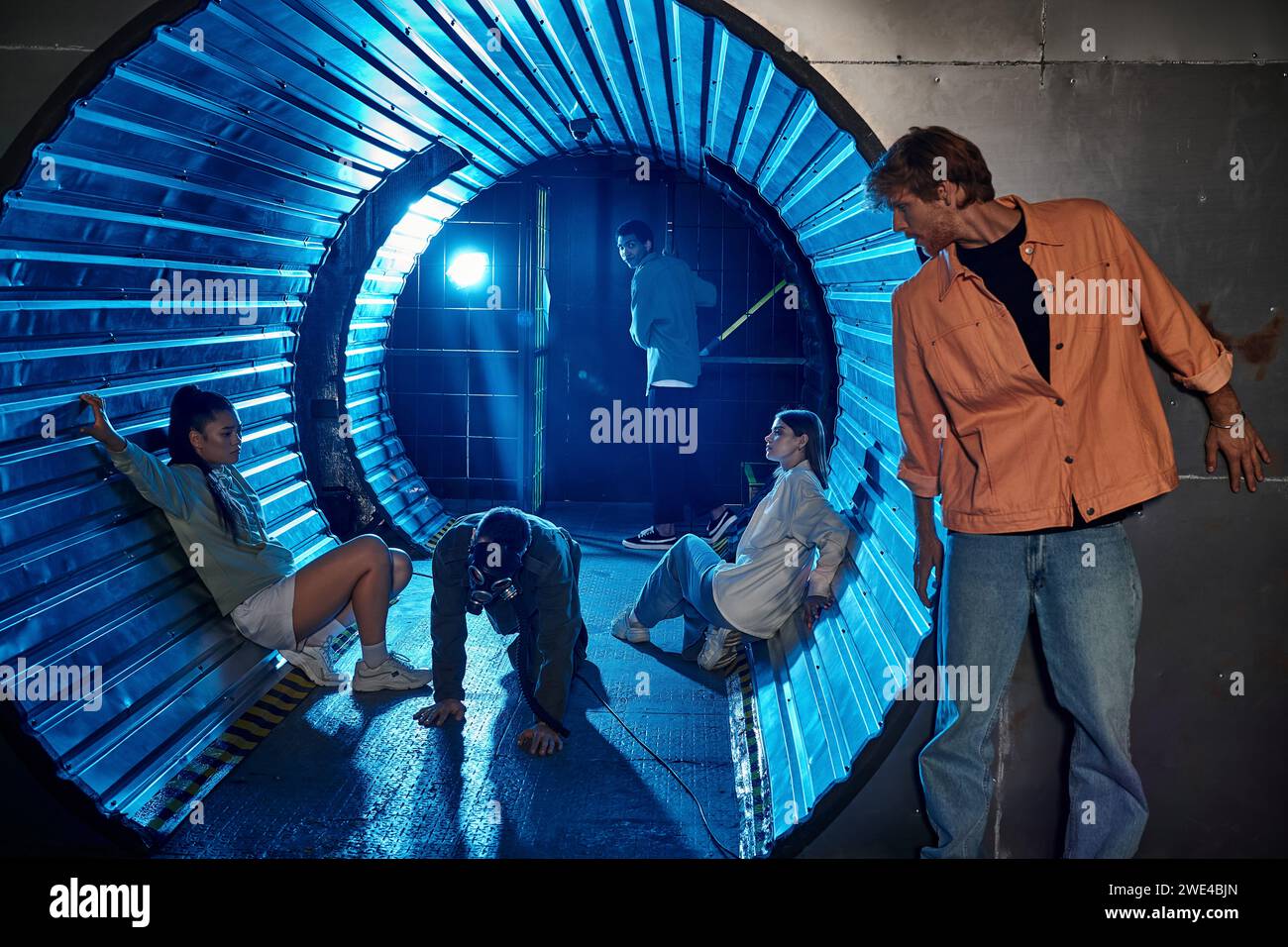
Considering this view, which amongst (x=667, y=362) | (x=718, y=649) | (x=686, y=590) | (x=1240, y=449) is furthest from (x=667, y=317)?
(x=1240, y=449)

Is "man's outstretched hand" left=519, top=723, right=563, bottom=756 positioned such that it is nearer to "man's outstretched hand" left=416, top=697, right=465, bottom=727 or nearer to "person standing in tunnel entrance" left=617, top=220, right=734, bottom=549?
"man's outstretched hand" left=416, top=697, right=465, bottom=727

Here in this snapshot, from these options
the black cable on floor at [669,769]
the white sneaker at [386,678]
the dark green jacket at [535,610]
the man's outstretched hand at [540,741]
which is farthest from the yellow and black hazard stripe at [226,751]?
the black cable on floor at [669,769]

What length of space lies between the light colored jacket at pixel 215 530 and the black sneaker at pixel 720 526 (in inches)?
130

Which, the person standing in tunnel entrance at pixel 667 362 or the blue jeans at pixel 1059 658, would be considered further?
the person standing in tunnel entrance at pixel 667 362

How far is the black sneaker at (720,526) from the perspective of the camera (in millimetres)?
7496

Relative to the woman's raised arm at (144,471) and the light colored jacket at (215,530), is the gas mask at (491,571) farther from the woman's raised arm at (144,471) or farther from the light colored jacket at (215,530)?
the woman's raised arm at (144,471)

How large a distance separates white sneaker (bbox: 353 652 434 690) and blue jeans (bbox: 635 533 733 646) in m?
1.22

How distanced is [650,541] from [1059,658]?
17.1ft

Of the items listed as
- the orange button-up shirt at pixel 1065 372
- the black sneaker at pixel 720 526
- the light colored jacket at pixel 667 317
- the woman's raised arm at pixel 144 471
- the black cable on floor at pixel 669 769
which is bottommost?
the black cable on floor at pixel 669 769

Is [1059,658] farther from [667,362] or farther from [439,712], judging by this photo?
[667,362]

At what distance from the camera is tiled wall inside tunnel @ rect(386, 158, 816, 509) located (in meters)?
9.09

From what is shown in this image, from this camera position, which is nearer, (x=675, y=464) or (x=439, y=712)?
(x=439, y=712)

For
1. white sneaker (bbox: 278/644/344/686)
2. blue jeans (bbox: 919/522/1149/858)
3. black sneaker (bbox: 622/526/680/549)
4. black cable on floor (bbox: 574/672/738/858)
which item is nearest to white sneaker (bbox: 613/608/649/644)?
black cable on floor (bbox: 574/672/738/858)

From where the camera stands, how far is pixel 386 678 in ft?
16.6
